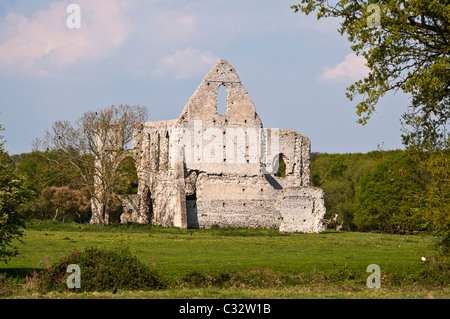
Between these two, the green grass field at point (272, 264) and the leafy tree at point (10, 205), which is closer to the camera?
the green grass field at point (272, 264)

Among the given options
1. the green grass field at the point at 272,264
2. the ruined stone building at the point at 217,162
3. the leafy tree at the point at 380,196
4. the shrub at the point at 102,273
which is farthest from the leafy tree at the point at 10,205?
the leafy tree at the point at 380,196

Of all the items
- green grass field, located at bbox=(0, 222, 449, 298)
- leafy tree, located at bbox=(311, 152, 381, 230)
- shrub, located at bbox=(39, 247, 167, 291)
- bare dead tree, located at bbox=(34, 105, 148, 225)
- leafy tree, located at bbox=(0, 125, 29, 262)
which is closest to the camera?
green grass field, located at bbox=(0, 222, 449, 298)

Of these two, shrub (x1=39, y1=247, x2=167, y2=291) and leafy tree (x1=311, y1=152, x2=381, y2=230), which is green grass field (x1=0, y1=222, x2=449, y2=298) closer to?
shrub (x1=39, y1=247, x2=167, y2=291)

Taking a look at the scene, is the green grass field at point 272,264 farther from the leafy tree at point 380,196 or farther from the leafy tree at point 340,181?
the leafy tree at point 340,181

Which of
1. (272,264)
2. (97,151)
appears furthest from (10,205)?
(97,151)

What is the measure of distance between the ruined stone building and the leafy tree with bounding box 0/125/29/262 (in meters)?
25.3

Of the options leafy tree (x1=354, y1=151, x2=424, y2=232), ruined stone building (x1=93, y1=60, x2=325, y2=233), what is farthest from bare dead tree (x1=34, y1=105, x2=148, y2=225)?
leafy tree (x1=354, y1=151, x2=424, y2=232)

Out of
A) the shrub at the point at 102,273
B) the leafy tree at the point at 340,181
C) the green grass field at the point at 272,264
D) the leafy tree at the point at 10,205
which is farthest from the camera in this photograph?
the leafy tree at the point at 340,181

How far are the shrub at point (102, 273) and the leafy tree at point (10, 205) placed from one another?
1607mm

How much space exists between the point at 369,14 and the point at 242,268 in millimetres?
7846

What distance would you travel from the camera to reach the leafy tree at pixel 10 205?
52.5 ft

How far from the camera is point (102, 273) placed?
14859mm

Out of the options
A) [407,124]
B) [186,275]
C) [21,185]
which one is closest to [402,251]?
[407,124]

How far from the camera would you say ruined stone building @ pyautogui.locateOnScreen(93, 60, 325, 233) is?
43.4m
